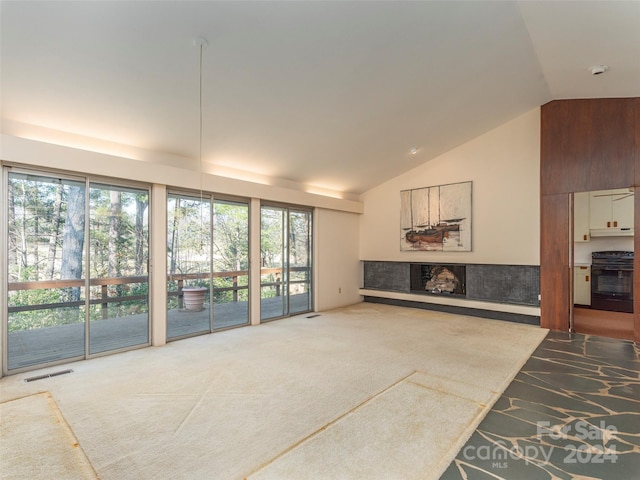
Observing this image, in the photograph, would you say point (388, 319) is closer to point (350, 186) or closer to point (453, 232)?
point (453, 232)

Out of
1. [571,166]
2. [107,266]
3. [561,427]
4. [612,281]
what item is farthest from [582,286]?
[107,266]

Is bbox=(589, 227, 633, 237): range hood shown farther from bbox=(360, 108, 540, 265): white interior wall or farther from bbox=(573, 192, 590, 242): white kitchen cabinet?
bbox=(360, 108, 540, 265): white interior wall

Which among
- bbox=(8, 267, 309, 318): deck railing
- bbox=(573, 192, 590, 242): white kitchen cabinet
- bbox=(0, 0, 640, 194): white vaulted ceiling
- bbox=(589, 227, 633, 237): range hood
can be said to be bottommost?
bbox=(8, 267, 309, 318): deck railing

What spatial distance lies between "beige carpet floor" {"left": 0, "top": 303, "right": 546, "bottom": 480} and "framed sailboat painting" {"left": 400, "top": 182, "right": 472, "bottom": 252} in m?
2.42

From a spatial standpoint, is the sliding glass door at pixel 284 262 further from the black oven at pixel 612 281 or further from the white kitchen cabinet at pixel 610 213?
the black oven at pixel 612 281

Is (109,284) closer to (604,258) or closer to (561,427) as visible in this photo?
(561,427)

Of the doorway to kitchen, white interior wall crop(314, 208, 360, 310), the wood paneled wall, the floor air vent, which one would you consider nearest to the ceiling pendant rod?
the floor air vent

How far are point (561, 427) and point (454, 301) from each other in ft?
14.2

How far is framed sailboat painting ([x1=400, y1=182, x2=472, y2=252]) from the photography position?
6.74 metres

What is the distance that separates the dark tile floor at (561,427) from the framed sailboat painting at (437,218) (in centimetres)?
332

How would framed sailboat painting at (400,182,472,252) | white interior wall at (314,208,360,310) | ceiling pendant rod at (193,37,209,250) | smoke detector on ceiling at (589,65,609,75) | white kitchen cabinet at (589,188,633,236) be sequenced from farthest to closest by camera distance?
white interior wall at (314,208,360,310) < framed sailboat painting at (400,182,472,252) < white kitchen cabinet at (589,188,633,236) < smoke detector on ceiling at (589,65,609,75) < ceiling pendant rod at (193,37,209,250)

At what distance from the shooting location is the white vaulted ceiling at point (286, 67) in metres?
2.87

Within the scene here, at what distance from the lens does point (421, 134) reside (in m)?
5.99

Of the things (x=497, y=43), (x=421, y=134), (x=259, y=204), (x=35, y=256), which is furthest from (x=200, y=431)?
(x=421, y=134)
